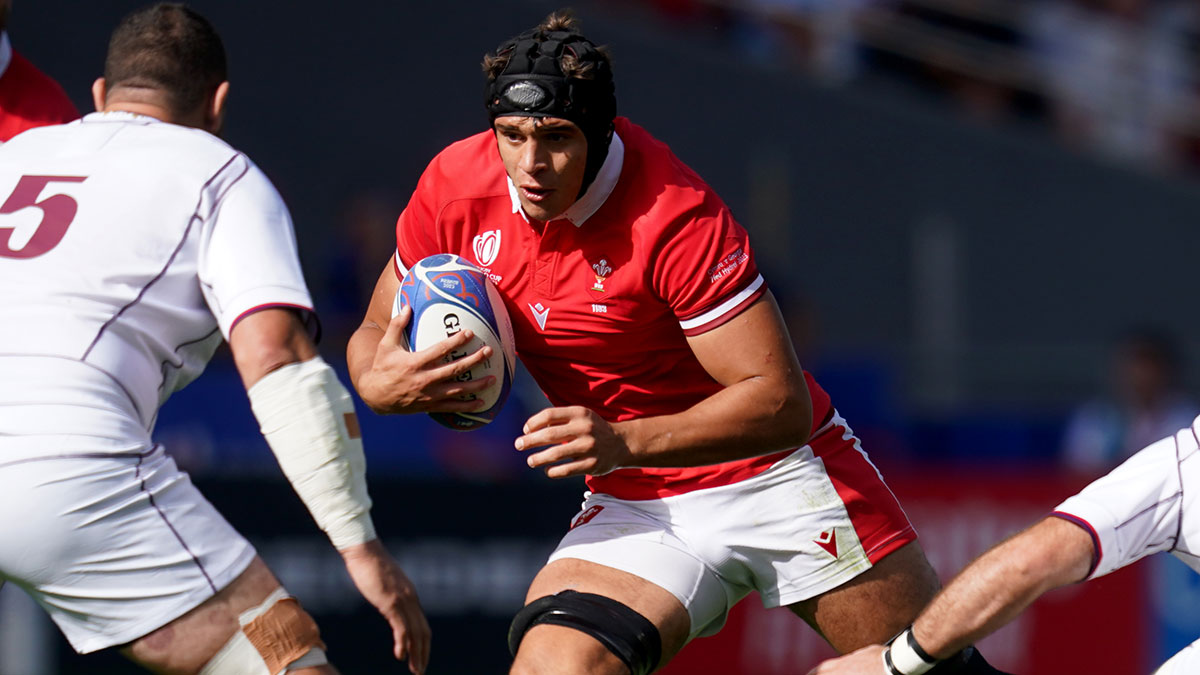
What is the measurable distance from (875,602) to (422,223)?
1697 millimetres

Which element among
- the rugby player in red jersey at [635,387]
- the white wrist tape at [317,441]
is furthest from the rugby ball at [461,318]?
the white wrist tape at [317,441]

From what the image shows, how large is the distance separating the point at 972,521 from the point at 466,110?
548 centimetres

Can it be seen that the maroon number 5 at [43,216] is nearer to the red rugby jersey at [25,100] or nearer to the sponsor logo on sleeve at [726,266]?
the red rugby jersey at [25,100]

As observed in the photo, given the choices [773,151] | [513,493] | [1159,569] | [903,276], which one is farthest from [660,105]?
[1159,569]

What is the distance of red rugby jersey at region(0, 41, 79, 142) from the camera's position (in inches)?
182

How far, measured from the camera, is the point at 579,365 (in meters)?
4.26

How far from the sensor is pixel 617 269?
13.2 ft

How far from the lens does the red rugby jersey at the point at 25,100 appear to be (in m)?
4.62

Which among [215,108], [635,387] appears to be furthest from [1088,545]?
[215,108]

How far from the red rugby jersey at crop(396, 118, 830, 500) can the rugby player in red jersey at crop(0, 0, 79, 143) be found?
1.26m

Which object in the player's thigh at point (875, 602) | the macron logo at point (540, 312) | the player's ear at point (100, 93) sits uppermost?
the player's ear at point (100, 93)

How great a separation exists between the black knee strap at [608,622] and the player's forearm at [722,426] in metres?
0.45

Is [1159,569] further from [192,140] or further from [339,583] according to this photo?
[192,140]

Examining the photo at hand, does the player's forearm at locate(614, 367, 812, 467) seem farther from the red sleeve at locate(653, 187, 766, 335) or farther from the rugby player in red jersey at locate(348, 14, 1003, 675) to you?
the red sleeve at locate(653, 187, 766, 335)
